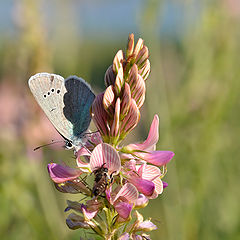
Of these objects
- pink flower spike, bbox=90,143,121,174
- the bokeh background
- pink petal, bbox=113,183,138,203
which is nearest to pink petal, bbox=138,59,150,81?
pink flower spike, bbox=90,143,121,174

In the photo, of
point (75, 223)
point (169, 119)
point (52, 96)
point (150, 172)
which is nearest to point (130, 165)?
point (150, 172)

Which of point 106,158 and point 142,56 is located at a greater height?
point 142,56

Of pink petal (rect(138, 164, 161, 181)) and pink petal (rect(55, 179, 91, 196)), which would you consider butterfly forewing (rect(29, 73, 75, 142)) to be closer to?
pink petal (rect(55, 179, 91, 196))

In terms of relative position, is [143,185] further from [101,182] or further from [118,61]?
[118,61]

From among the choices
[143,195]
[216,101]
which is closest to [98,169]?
[143,195]

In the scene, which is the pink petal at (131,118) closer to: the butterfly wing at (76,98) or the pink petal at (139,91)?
the pink petal at (139,91)
